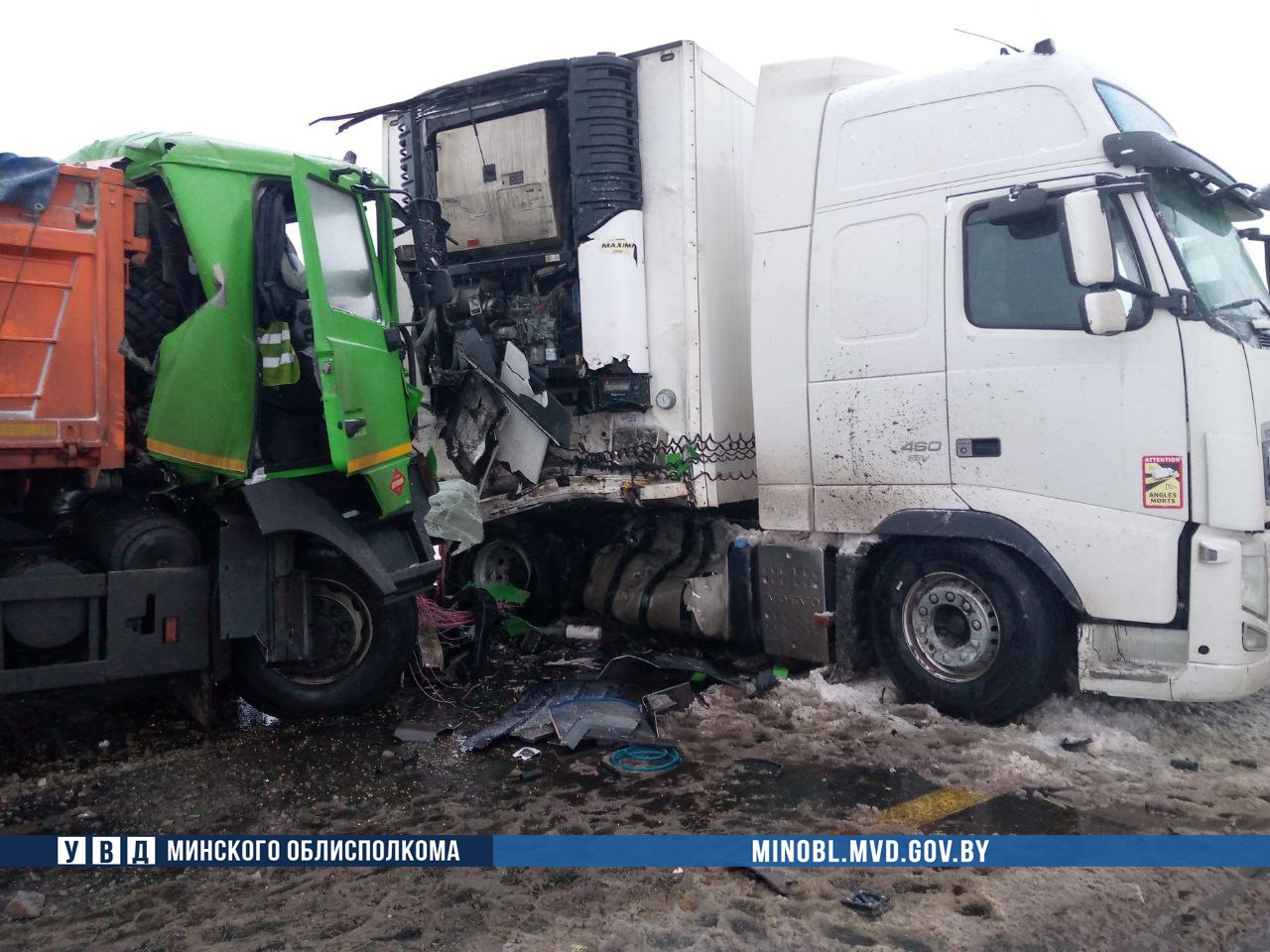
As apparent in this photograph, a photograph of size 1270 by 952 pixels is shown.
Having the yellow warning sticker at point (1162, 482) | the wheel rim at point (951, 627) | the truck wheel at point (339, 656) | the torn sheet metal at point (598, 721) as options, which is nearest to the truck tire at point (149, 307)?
the truck wheel at point (339, 656)

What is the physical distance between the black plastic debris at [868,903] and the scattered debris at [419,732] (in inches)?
98.0

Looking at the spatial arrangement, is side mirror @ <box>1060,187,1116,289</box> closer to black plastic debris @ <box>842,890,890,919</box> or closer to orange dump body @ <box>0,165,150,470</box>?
black plastic debris @ <box>842,890,890,919</box>

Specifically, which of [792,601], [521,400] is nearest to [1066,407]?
[792,601]

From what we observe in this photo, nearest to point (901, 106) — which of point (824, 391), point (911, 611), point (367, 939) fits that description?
point (824, 391)

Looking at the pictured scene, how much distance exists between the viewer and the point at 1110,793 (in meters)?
3.95

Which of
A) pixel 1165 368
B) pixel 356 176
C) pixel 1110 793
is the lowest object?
pixel 1110 793

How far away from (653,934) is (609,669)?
3.11 meters

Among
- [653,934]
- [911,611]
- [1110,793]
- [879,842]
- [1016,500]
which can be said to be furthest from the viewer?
[911,611]

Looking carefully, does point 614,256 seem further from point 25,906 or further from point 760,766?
point 25,906

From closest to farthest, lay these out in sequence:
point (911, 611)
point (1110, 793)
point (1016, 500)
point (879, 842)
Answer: point (879, 842), point (1110, 793), point (1016, 500), point (911, 611)

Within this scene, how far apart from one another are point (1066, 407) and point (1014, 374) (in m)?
0.28

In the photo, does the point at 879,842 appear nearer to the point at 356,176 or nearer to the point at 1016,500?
the point at 1016,500

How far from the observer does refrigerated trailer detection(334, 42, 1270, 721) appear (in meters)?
4.21

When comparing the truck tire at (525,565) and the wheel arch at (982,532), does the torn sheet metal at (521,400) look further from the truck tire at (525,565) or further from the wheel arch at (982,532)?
the wheel arch at (982,532)
